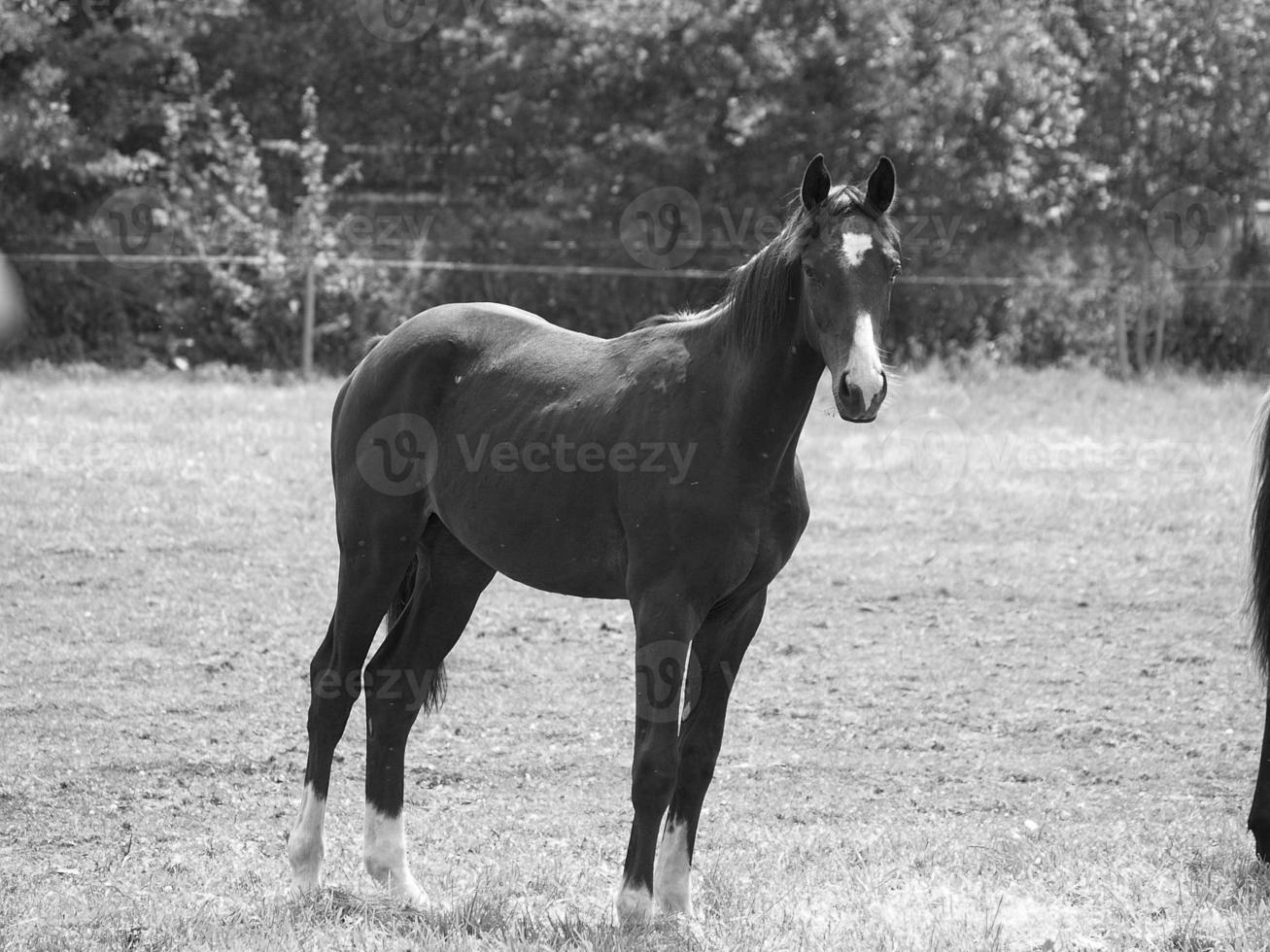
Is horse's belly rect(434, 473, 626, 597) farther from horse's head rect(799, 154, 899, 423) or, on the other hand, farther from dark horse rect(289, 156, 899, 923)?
horse's head rect(799, 154, 899, 423)

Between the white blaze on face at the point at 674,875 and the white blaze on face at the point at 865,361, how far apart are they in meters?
1.43

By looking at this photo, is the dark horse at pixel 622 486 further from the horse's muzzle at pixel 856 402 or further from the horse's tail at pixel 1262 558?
the horse's tail at pixel 1262 558

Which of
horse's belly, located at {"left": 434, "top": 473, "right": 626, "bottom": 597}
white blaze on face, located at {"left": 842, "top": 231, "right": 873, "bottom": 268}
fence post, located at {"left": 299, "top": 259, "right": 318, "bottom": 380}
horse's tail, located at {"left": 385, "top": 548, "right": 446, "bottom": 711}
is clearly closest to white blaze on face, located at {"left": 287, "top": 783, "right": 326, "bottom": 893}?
horse's tail, located at {"left": 385, "top": 548, "right": 446, "bottom": 711}

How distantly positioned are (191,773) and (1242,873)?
365 cm

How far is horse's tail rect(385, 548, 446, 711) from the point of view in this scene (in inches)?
179

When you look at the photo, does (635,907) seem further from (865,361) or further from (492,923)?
(865,361)

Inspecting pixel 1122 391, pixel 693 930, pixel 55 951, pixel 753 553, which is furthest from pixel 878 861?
pixel 1122 391

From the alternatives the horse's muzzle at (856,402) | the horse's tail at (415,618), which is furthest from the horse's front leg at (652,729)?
the horse's tail at (415,618)

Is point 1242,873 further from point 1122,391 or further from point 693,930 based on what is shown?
point 1122,391

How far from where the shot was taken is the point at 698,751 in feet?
13.4

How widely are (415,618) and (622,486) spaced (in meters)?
0.95

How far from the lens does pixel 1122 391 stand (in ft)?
50.2

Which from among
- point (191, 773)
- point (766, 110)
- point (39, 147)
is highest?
point (766, 110)

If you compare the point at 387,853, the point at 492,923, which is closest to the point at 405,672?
the point at 387,853
